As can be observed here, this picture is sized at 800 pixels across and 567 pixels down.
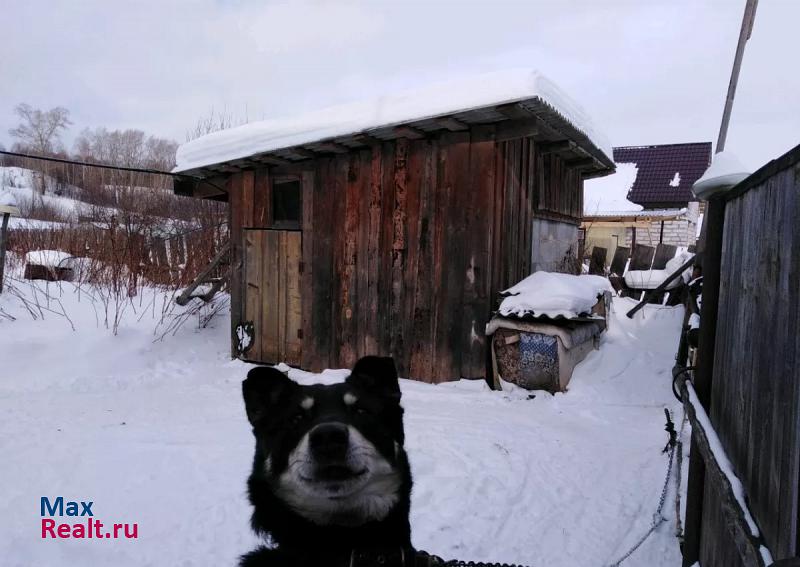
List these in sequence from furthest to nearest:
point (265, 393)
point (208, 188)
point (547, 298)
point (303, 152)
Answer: point (208, 188) < point (303, 152) < point (547, 298) < point (265, 393)

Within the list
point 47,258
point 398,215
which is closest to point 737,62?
point 398,215

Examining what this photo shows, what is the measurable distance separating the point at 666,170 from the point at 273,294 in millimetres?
20712

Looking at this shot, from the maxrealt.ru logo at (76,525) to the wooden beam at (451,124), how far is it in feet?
17.4

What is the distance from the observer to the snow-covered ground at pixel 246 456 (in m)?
3.33

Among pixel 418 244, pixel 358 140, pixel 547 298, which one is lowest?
pixel 547 298

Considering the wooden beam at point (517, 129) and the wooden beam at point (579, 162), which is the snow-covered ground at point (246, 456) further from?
the wooden beam at point (517, 129)

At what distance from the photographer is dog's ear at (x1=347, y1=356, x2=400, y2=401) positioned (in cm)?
242

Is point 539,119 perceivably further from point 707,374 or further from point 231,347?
point 231,347

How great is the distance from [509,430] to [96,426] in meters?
4.31

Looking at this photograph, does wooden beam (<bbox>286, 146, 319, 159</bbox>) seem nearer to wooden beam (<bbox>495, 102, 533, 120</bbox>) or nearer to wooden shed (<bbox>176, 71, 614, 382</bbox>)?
wooden shed (<bbox>176, 71, 614, 382</bbox>)

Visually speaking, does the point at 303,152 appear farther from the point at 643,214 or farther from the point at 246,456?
the point at 643,214

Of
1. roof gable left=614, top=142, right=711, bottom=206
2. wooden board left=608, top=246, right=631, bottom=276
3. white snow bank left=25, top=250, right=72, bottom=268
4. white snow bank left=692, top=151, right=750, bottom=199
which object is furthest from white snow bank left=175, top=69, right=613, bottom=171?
roof gable left=614, top=142, right=711, bottom=206

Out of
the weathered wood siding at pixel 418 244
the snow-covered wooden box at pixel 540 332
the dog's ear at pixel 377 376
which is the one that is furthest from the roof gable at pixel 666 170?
the dog's ear at pixel 377 376

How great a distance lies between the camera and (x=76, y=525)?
347cm
